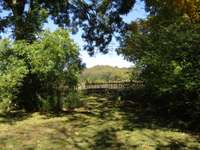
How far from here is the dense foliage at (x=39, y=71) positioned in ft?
55.3

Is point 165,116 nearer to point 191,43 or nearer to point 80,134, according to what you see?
point 191,43

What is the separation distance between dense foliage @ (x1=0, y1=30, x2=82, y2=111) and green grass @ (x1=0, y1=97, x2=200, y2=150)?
4.80ft

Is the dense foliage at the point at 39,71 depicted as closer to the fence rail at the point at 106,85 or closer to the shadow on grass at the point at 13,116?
the shadow on grass at the point at 13,116

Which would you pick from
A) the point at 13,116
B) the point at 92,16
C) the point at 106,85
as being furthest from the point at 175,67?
the point at 106,85

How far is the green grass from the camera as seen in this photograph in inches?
466

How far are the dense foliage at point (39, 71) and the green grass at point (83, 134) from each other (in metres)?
1.46

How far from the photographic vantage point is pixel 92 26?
29.6 m

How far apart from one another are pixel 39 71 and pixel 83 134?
5.05 meters

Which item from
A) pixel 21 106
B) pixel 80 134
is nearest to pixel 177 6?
pixel 21 106

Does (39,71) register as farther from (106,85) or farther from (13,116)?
(106,85)

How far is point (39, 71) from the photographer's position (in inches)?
687

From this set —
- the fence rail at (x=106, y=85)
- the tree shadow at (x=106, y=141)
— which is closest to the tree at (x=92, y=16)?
the fence rail at (x=106, y=85)

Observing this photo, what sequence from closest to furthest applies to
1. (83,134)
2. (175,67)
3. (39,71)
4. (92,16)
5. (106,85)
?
(83,134) < (175,67) < (39,71) < (92,16) < (106,85)

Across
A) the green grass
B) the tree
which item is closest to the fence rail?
the tree
